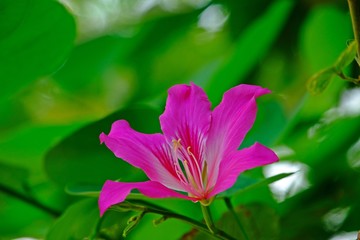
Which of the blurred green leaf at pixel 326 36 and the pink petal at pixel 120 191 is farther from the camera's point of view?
the blurred green leaf at pixel 326 36

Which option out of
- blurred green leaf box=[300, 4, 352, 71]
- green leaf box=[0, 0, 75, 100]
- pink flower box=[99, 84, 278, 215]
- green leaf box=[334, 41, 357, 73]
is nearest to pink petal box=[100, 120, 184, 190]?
pink flower box=[99, 84, 278, 215]

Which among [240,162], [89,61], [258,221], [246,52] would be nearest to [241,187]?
[258,221]

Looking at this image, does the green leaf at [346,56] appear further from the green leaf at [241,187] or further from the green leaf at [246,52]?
the green leaf at [246,52]

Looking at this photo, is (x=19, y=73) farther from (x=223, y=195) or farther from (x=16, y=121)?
(x=16, y=121)

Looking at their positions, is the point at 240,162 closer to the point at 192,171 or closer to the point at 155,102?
the point at 192,171

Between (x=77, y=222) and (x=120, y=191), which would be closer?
(x=120, y=191)

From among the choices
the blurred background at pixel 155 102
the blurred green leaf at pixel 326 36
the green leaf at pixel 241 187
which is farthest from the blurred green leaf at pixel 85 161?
the blurred green leaf at pixel 326 36

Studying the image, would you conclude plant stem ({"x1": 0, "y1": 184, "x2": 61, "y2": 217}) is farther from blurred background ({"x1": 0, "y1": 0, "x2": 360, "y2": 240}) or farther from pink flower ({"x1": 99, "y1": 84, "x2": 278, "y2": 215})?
pink flower ({"x1": 99, "y1": 84, "x2": 278, "y2": 215})
